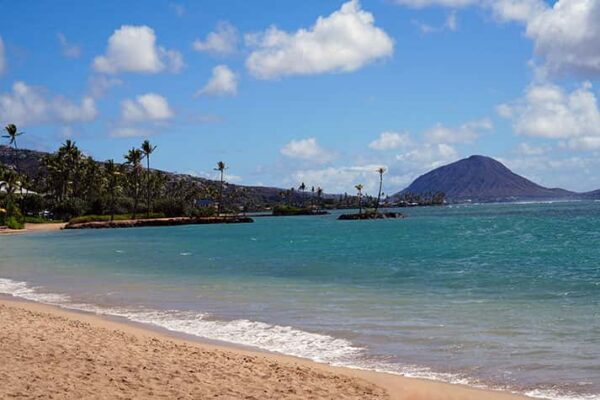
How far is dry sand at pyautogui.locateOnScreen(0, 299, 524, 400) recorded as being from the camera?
8812mm

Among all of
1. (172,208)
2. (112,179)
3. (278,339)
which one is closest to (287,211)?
(172,208)

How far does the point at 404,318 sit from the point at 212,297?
757 cm

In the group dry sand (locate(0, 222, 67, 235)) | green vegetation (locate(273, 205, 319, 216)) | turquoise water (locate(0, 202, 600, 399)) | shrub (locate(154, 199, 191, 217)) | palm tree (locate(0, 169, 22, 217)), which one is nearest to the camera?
turquoise water (locate(0, 202, 600, 399))

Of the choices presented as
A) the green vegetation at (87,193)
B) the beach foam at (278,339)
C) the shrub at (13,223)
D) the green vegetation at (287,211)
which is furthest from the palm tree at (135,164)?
the beach foam at (278,339)

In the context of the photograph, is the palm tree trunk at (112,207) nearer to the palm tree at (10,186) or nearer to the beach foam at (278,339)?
the palm tree at (10,186)

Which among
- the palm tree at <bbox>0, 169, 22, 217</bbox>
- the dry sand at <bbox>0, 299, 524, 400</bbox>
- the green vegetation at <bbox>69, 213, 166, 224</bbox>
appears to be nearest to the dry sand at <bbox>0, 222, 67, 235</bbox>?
the palm tree at <bbox>0, 169, 22, 217</bbox>

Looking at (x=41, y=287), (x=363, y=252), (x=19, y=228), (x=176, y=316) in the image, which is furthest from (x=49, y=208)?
(x=176, y=316)

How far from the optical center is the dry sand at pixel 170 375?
8.81m

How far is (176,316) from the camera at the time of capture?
56.9 ft

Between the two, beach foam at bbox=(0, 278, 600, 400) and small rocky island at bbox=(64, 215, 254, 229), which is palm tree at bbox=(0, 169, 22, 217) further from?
beach foam at bbox=(0, 278, 600, 400)

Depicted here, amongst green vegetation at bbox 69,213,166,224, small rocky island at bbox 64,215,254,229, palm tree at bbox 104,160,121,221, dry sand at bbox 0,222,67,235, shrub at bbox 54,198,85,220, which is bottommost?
dry sand at bbox 0,222,67,235

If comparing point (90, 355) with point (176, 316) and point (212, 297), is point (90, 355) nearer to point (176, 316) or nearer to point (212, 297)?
point (176, 316)

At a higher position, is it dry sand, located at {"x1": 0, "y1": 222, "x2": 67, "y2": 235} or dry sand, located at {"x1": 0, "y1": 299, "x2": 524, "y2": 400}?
dry sand, located at {"x1": 0, "y1": 299, "x2": 524, "y2": 400}

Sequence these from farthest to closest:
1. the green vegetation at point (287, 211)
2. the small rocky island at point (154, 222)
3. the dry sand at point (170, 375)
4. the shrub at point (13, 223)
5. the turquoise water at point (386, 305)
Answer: the green vegetation at point (287, 211) → the small rocky island at point (154, 222) → the shrub at point (13, 223) → the turquoise water at point (386, 305) → the dry sand at point (170, 375)
